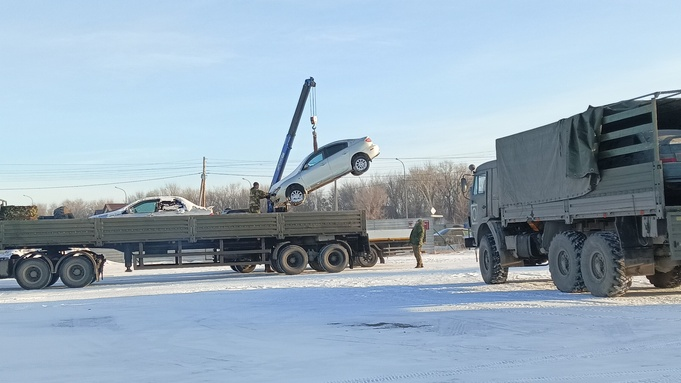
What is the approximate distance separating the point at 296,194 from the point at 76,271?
709 centimetres

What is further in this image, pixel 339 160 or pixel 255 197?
pixel 255 197

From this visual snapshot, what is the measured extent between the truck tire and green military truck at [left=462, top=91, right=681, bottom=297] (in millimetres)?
721

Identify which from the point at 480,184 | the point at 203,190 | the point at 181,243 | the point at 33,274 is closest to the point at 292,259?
the point at 181,243

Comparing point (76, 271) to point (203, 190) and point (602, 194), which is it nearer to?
point (602, 194)

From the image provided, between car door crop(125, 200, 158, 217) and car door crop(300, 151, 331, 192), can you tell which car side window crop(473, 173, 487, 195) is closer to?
car door crop(300, 151, 331, 192)

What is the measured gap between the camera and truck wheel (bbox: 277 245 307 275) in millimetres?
24812

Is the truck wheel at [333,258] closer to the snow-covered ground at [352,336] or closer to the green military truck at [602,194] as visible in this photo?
the snow-covered ground at [352,336]

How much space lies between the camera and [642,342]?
30.1ft

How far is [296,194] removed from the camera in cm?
2611

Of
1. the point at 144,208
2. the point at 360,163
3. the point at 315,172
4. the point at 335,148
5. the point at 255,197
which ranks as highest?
the point at 335,148

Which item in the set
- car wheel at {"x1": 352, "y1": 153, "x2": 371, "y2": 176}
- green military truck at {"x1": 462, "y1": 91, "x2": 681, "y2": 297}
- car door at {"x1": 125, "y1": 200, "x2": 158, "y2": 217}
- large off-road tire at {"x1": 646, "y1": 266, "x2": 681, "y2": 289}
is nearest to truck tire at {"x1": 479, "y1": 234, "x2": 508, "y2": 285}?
green military truck at {"x1": 462, "y1": 91, "x2": 681, "y2": 297}

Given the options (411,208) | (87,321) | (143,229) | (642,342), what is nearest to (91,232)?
(143,229)

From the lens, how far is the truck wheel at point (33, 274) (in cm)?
2275

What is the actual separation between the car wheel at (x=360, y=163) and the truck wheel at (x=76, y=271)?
27.4ft
